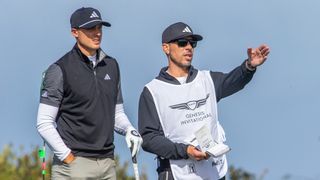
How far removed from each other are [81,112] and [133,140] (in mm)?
590

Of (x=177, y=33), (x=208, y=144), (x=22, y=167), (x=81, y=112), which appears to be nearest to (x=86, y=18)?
(x=81, y=112)

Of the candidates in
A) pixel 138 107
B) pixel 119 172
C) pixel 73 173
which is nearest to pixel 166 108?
pixel 138 107

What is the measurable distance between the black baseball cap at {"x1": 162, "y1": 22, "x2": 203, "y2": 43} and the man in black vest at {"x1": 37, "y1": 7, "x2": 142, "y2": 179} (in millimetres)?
931

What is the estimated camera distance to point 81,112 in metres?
9.90

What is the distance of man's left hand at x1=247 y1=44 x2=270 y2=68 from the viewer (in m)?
10.5

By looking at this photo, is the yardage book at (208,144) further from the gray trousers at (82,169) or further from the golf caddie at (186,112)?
the gray trousers at (82,169)

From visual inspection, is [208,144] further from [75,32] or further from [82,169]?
[75,32]

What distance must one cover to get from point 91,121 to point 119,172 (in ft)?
15.1

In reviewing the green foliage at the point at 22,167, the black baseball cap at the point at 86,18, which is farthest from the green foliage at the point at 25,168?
the black baseball cap at the point at 86,18

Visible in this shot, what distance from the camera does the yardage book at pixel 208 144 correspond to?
10234mm

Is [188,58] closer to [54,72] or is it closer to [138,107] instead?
[138,107]

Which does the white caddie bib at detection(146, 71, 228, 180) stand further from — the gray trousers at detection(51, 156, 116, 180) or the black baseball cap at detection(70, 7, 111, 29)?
the black baseball cap at detection(70, 7, 111, 29)

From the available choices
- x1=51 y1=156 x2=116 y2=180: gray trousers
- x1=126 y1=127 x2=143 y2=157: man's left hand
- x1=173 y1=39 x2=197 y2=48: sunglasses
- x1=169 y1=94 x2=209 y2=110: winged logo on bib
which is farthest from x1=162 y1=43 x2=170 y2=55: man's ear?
x1=51 y1=156 x2=116 y2=180: gray trousers

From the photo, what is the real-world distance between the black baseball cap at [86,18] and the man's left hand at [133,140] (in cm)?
97
